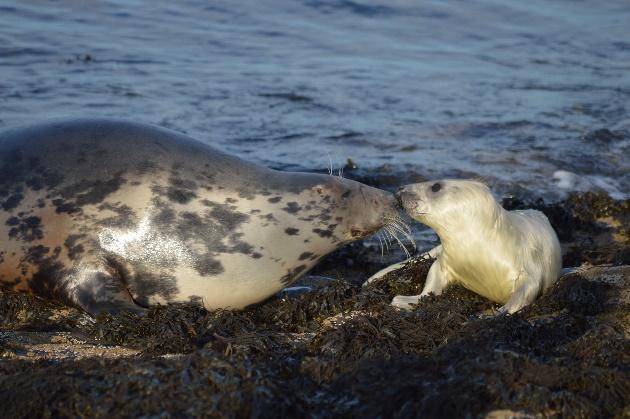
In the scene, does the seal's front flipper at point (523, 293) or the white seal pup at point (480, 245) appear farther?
the white seal pup at point (480, 245)

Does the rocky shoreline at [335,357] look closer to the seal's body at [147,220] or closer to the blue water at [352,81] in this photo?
the seal's body at [147,220]

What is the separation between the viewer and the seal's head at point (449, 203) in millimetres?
5523

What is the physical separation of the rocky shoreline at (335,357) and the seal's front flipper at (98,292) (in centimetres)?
10

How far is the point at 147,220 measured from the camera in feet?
17.1

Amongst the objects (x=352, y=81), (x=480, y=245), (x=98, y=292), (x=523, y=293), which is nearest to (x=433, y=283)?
(x=480, y=245)

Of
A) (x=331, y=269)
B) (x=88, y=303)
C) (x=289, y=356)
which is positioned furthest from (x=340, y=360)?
(x=331, y=269)

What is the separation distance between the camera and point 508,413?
11.3 feet

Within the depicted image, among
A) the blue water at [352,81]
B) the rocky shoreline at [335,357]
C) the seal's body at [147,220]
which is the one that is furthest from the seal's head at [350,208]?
the blue water at [352,81]

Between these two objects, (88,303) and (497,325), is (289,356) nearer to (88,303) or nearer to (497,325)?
(497,325)

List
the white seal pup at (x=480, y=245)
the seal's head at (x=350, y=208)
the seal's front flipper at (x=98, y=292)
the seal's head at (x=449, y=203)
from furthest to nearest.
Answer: the seal's head at (x=350, y=208) → the seal's head at (x=449, y=203) → the white seal pup at (x=480, y=245) → the seal's front flipper at (x=98, y=292)

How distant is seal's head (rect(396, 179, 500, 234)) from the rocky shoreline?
0.44 meters

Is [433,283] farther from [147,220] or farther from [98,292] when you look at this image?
[98,292]

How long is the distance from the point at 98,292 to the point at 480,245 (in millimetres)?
2172

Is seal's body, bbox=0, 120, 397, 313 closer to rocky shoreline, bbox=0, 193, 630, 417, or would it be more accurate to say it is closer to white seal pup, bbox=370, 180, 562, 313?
rocky shoreline, bbox=0, 193, 630, 417
